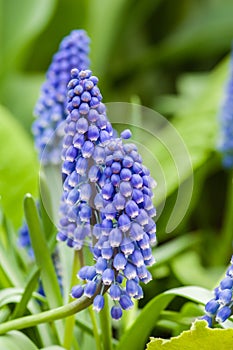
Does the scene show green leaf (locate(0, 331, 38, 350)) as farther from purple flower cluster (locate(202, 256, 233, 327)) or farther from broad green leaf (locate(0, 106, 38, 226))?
broad green leaf (locate(0, 106, 38, 226))

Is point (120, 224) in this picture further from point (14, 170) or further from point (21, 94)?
point (21, 94)

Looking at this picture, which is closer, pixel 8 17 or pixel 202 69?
pixel 8 17

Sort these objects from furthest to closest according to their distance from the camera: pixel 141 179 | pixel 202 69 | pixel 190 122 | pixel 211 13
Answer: pixel 202 69
pixel 211 13
pixel 190 122
pixel 141 179

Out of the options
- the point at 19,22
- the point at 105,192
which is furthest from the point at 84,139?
the point at 19,22

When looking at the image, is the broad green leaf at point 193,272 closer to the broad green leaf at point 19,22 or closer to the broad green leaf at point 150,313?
the broad green leaf at point 150,313

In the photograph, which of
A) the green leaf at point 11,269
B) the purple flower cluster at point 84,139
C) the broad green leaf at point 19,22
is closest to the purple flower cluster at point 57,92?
the green leaf at point 11,269

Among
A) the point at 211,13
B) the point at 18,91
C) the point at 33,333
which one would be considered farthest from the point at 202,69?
the point at 33,333

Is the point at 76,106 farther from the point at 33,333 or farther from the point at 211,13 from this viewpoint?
the point at 211,13
